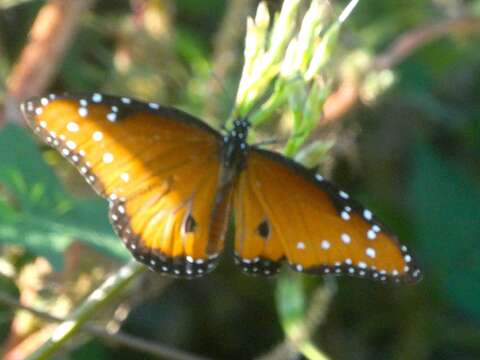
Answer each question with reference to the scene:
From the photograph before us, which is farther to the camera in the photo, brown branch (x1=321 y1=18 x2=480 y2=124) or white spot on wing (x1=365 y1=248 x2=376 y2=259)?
brown branch (x1=321 y1=18 x2=480 y2=124)

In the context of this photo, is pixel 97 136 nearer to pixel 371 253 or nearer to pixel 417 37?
pixel 371 253

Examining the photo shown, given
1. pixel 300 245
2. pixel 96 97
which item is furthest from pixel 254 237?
pixel 96 97

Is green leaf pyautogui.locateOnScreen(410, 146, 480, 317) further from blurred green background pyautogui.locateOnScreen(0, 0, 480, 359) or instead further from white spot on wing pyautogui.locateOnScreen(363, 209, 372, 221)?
white spot on wing pyautogui.locateOnScreen(363, 209, 372, 221)

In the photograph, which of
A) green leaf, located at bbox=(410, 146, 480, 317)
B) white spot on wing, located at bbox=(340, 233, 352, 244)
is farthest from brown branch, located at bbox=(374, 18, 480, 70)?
white spot on wing, located at bbox=(340, 233, 352, 244)

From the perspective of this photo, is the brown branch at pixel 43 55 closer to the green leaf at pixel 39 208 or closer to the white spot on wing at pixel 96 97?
the green leaf at pixel 39 208

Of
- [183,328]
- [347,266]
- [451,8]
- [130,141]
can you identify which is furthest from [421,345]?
[130,141]

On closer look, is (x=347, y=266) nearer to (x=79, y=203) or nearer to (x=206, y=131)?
(x=206, y=131)

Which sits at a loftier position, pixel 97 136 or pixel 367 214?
pixel 97 136
